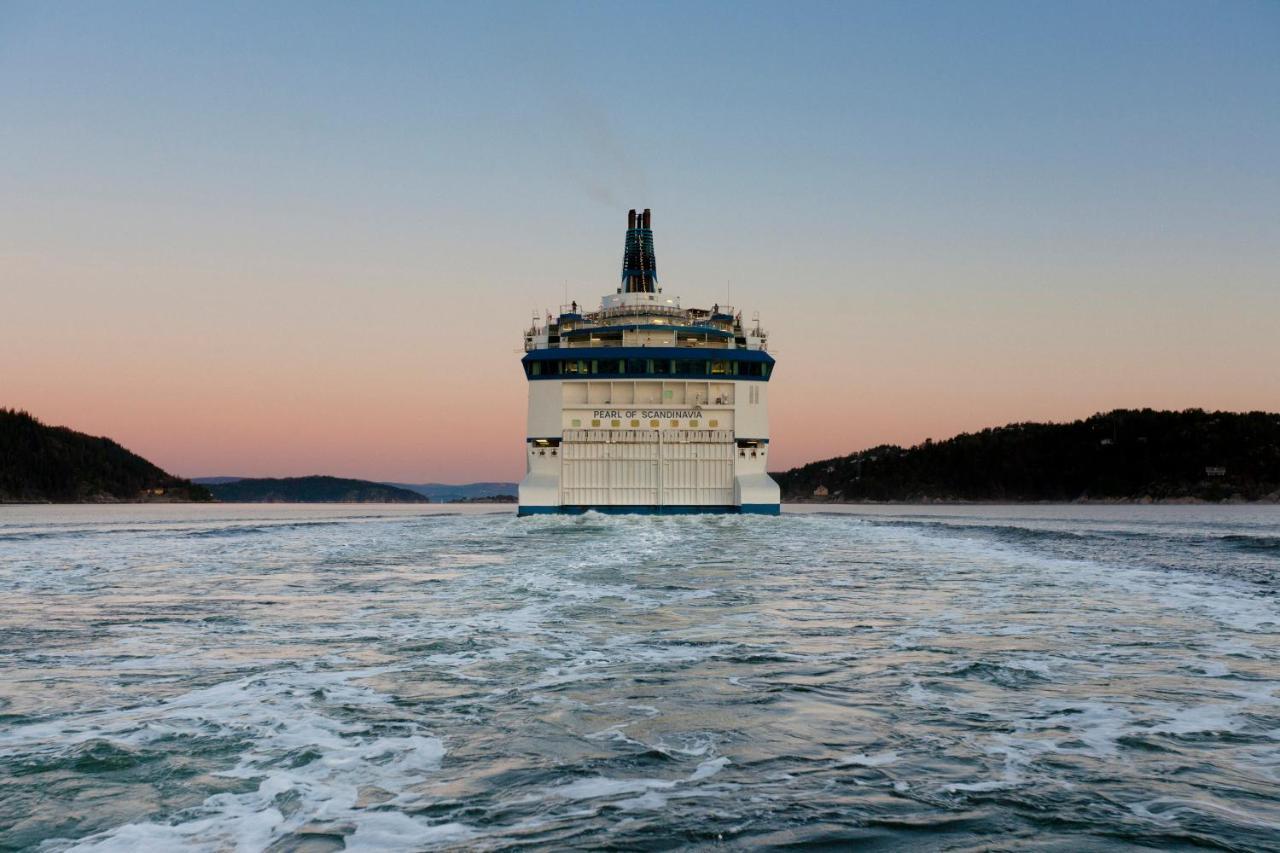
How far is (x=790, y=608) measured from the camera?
13305 mm

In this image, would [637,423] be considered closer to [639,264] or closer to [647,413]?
[647,413]

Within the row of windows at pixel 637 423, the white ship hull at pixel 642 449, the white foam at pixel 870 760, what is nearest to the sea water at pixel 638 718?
the white foam at pixel 870 760

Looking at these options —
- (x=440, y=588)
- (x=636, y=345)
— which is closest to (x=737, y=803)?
(x=440, y=588)

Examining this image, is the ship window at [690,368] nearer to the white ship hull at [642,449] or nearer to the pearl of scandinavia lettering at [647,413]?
the white ship hull at [642,449]

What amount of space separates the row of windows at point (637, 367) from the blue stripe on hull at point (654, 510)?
763cm

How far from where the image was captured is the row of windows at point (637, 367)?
48.3 metres

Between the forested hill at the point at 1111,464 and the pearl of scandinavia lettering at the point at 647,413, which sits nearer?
the pearl of scandinavia lettering at the point at 647,413

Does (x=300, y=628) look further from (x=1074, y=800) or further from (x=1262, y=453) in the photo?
(x=1262, y=453)

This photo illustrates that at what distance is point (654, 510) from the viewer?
155 ft

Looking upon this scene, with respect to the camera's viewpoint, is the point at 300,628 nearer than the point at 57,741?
No

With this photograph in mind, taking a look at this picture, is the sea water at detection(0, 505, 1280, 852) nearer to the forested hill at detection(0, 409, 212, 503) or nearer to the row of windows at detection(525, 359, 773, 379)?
the row of windows at detection(525, 359, 773, 379)

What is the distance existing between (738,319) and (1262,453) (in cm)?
14378

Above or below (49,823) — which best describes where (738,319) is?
above

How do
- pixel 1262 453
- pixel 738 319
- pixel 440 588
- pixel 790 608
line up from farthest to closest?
1. pixel 1262 453
2. pixel 738 319
3. pixel 440 588
4. pixel 790 608
